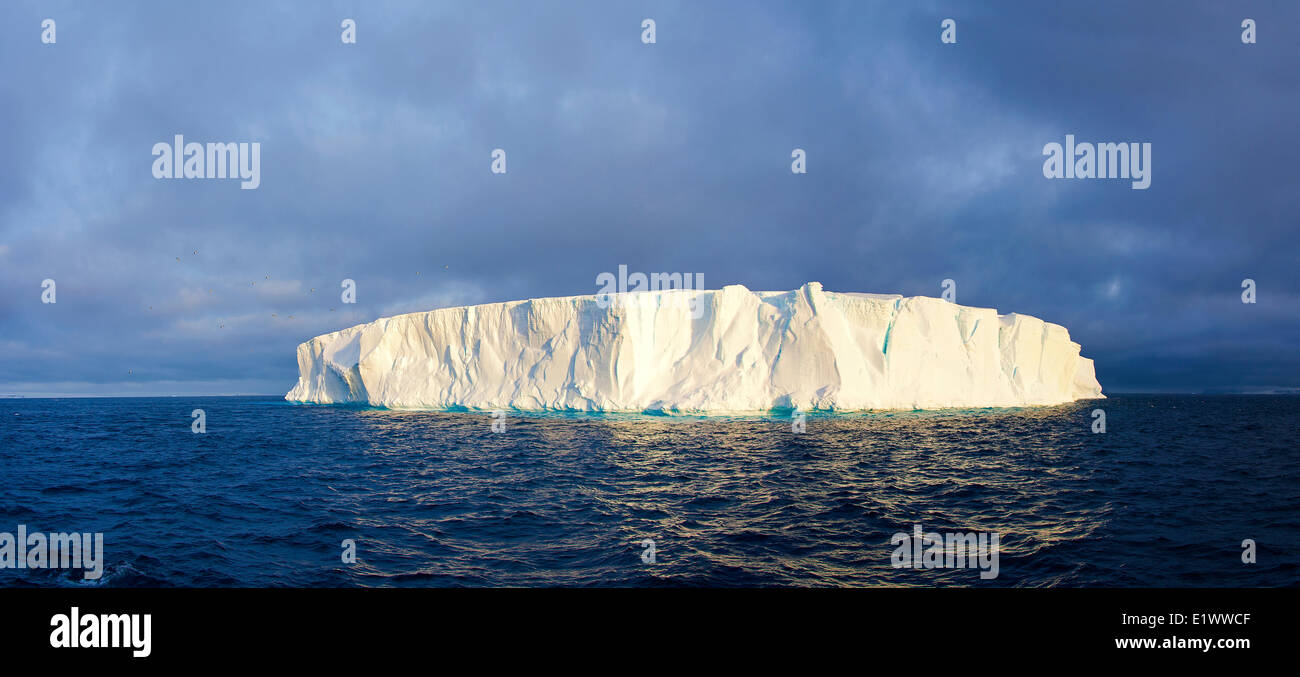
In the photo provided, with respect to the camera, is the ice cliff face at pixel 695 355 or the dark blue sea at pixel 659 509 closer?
the dark blue sea at pixel 659 509

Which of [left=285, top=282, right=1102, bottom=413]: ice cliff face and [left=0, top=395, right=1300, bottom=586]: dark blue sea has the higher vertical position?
[left=285, top=282, right=1102, bottom=413]: ice cliff face

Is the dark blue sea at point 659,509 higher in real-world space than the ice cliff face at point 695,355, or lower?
lower

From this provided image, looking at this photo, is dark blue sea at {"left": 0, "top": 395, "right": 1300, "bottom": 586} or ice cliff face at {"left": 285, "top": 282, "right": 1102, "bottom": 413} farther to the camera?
ice cliff face at {"left": 285, "top": 282, "right": 1102, "bottom": 413}
